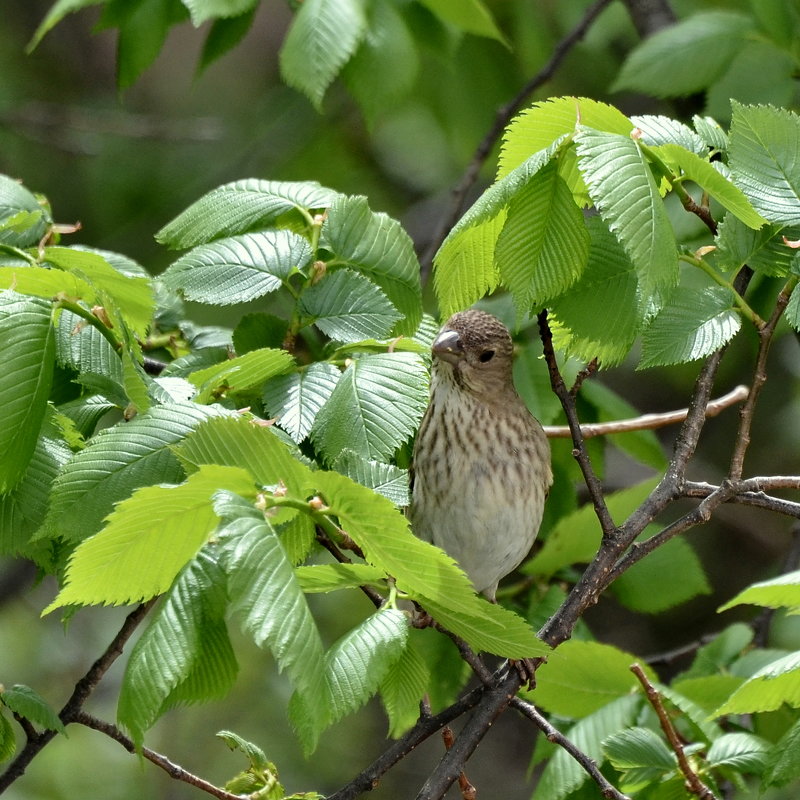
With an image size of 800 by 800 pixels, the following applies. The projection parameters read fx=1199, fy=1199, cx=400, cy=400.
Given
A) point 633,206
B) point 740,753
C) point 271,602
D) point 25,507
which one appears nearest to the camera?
point 271,602

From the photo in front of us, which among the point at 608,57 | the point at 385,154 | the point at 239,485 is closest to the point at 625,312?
the point at 239,485

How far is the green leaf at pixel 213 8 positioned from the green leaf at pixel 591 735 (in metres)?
2.19

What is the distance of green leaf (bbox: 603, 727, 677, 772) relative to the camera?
9.18 feet

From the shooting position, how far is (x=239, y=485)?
5.69ft

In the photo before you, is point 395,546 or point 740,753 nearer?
point 395,546

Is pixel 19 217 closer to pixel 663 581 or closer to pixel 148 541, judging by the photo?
pixel 148 541

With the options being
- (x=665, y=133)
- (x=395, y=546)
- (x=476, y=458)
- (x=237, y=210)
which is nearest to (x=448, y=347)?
(x=476, y=458)

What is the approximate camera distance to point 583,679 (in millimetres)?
3262

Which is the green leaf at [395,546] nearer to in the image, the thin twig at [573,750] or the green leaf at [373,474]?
the green leaf at [373,474]

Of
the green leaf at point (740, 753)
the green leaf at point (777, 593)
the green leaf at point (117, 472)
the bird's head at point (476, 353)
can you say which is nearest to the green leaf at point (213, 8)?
the bird's head at point (476, 353)

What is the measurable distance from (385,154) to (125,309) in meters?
4.62

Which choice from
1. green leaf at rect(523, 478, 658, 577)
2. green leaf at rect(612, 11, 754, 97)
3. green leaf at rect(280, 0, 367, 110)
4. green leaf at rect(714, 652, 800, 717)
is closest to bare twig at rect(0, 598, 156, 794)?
green leaf at rect(714, 652, 800, 717)

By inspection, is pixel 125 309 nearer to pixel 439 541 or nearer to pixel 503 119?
pixel 439 541

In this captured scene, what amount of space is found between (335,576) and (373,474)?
14.8 inches
